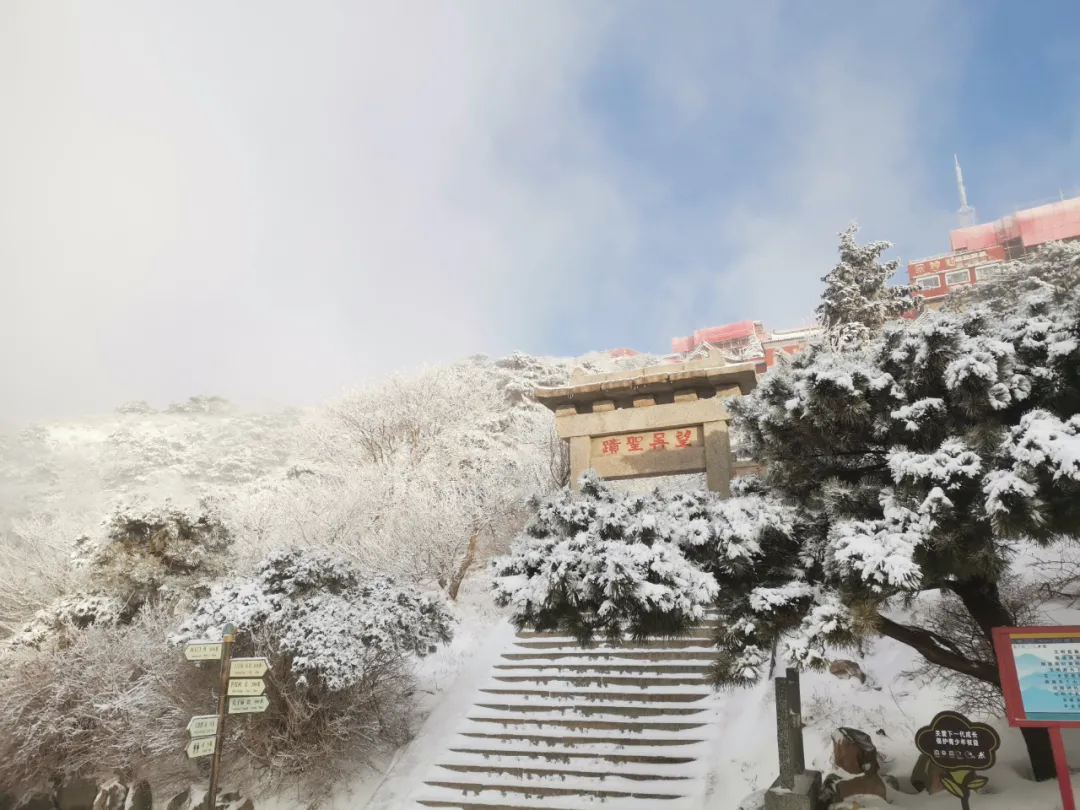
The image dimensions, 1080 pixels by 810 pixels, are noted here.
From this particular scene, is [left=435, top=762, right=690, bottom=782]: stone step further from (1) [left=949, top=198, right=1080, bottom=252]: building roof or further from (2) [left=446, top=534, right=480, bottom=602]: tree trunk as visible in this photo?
(1) [left=949, top=198, right=1080, bottom=252]: building roof

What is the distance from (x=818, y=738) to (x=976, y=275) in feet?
110

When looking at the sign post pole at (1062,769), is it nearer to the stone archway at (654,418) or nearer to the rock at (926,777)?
the rock at (926,777)

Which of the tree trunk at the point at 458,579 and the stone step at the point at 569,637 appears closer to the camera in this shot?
the stone step at the point at 569,637

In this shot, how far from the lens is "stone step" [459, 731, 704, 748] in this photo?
720 centimetres

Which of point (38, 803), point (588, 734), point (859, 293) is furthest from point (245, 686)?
point (859, 293)

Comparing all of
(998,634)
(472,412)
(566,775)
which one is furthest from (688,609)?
(472,412)

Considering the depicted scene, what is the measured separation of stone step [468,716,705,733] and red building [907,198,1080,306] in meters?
29.3

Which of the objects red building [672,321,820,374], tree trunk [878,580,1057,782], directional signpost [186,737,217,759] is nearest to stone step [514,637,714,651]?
tree trunk [878,580,1057,782]

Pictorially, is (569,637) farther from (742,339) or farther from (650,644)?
(742,339)

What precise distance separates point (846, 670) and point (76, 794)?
33.9ft

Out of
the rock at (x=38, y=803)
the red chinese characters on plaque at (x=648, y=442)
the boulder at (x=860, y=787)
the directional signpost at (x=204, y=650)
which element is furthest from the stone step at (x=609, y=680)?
the rock at (x=38, y=803)

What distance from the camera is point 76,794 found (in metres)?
9.20

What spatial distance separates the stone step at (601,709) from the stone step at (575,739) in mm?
392

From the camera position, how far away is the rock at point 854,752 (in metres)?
5.55
